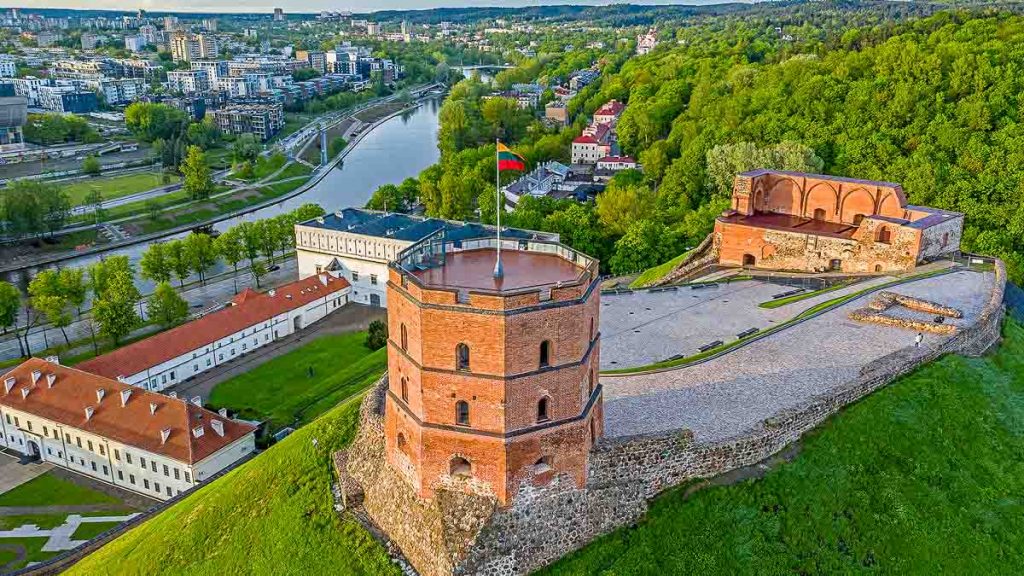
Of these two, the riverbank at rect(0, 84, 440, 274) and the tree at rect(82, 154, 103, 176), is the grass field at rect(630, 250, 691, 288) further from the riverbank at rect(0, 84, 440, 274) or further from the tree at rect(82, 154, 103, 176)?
the tree at rect(82, 154, 103, 176)

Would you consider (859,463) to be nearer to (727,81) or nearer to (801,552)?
(801,552)

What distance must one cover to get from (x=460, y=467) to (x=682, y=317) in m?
19.0

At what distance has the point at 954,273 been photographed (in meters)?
43.2

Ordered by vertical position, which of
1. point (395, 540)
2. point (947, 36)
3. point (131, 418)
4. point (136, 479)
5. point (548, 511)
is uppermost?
point (947, 36)

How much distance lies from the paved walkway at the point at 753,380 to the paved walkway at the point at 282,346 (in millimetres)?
30980

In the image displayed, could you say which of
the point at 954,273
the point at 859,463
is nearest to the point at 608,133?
the point at 954,273

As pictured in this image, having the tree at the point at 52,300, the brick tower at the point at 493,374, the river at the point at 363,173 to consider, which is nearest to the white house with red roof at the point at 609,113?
the river at the point at 363,173

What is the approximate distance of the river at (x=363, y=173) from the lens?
89444 millimetres

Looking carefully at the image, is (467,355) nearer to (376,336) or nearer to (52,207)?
(376,336)

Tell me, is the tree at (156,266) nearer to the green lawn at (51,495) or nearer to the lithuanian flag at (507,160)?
the green lawn at (51,495)

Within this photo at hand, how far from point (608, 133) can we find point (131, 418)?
319ft

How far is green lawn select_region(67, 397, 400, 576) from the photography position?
25.0 m

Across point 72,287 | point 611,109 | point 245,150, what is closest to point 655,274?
point 72,287

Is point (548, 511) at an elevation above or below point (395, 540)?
above
